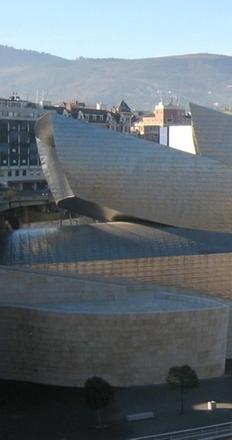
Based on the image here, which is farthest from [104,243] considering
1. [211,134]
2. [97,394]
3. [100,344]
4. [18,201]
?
[18,201]

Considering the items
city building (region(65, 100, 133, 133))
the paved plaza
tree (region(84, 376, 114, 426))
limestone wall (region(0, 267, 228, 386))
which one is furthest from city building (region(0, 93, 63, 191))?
tree (region(84, 376, 114, 426))

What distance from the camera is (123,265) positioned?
22.2 metres

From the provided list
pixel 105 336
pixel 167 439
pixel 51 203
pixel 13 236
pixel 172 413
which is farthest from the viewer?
pixel 51 203

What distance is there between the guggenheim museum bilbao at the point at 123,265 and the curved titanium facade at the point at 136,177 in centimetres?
4

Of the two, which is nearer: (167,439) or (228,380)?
(167,439)

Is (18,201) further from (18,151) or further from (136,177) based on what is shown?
(18,151)

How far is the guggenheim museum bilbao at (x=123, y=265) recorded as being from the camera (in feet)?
65.6

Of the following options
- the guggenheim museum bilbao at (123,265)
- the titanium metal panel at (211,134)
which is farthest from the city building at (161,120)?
the guggenheim museum bilbao at (123,265)

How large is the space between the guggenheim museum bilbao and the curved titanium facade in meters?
0.04

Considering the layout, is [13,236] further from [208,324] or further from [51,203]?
[51,203]

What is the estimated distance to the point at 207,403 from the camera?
18.8 m

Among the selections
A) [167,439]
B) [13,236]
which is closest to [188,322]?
[167,439]

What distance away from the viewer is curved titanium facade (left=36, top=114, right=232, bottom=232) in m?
22.2

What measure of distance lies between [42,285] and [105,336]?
2606 millimetres
